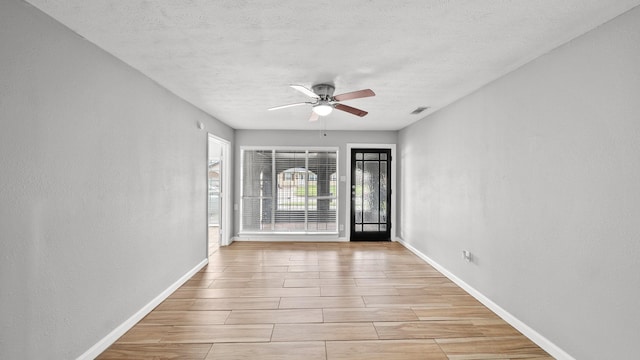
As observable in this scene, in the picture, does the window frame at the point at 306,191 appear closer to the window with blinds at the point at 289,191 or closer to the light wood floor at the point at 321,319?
the window with blinds at the point at 289,191

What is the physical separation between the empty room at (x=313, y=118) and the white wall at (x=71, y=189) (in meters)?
0.01

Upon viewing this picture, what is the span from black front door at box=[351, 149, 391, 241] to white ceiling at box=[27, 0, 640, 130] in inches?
114

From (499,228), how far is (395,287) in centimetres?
135

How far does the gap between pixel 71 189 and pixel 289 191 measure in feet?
14.0

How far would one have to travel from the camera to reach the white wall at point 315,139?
6.03m

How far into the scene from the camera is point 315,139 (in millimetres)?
6074

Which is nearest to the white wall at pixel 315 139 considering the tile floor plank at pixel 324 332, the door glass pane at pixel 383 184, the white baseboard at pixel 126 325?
the door glass pane at pixel 383 184

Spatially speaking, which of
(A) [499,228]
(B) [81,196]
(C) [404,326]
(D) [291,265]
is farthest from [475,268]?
(B) [81,196]

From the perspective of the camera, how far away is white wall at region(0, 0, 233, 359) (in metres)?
1.61

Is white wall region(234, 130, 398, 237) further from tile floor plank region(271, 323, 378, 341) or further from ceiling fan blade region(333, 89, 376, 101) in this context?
tile floor plank region(271, 323, 378, 341)

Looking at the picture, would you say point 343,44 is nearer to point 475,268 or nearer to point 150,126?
point 150,126

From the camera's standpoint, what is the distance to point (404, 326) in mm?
2629

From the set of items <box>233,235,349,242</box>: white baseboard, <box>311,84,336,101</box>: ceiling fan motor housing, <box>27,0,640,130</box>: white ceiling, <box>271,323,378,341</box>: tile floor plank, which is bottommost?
<box>271,323,378,341</box>: tile floor plank

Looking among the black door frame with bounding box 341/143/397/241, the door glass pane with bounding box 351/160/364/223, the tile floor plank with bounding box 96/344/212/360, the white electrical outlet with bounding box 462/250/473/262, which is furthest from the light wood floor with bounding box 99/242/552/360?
the door glass pane with bounding box 351/160/364/223
